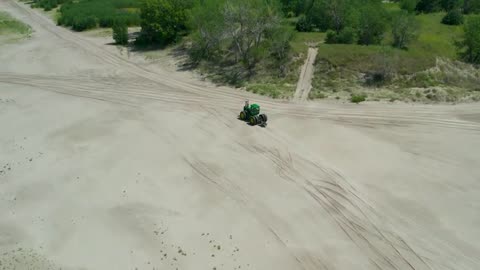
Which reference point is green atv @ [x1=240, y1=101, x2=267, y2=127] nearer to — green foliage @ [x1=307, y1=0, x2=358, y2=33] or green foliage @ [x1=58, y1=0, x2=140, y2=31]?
green foliage @ [x1=307, y1=0, x2=358, y2=33]

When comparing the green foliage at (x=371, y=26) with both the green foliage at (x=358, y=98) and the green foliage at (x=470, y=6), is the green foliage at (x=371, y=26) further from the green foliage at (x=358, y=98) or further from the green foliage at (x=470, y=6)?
the green foliage at (x=470, y=6)

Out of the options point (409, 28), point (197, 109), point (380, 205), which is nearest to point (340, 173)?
point (380, 205)

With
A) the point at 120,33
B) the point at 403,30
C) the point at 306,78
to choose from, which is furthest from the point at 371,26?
the point at 120,33

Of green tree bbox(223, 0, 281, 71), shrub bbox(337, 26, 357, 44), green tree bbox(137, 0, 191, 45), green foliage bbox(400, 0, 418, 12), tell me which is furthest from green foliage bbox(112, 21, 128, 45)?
green foliage bbox(400, 0, 418, 12)

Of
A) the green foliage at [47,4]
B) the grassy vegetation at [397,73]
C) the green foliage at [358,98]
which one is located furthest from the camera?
the green foliage at [47,4]

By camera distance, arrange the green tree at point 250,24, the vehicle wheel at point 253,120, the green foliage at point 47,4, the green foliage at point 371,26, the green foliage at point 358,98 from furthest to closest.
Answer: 1. the green foliage at point 47,4
2. the green foliage at point 371,26
3. the green tree at point 250,24
4. the green foliage at point 358,98
5. the vehicle wheel at point 253,120

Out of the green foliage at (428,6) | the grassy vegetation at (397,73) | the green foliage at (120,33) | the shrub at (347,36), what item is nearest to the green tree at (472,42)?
the grassy vegetation at (397,73)

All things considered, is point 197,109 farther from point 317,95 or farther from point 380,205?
point 380,205
